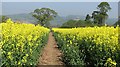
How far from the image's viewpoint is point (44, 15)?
113 meters

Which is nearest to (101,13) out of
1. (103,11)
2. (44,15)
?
(103,11)

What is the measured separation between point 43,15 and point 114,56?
4139 inches

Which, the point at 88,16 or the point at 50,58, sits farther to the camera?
the point at 88,16

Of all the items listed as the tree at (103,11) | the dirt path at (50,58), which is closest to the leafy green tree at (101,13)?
the tree at (103,11)

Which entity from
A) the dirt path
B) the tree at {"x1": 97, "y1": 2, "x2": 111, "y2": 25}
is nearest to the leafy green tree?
the tree at {"x1": 97, "y1": 2, "x2": 111, "y2": 25}

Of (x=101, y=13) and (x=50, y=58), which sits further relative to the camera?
(x=101, y=13)

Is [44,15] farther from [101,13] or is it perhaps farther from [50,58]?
[50,58]

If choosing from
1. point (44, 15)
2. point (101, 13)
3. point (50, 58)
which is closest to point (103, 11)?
point (101, 13)

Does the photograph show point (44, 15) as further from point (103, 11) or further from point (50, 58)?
point (50, 58)

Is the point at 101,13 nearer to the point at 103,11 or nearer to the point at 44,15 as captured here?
the point at 103,11

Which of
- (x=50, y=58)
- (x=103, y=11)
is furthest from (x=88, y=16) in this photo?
(x=50, y=58)

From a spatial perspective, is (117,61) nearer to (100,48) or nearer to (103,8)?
(100,48)

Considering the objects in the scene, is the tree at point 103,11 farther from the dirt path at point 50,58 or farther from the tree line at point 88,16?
the dirt path at point 50,58

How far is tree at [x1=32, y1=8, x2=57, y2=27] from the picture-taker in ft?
359
